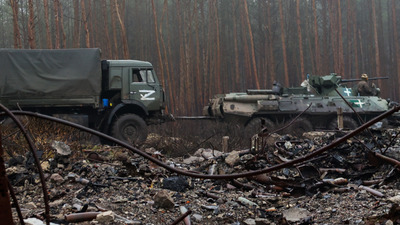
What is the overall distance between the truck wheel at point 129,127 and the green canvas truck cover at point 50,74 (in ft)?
3.19

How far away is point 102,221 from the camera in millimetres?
4055

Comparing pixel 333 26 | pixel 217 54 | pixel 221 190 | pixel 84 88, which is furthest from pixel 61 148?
pixel 333 26

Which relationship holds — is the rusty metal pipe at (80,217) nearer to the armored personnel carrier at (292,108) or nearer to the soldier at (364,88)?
the armored personnel carrier at (292,108)

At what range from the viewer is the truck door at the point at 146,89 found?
12516mm

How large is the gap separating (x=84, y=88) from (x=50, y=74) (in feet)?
3.42

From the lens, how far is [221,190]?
19.7 ft

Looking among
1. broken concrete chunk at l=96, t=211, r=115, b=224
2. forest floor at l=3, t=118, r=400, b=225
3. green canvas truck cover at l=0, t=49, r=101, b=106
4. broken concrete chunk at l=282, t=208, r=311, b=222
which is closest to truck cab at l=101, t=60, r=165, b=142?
green canvas truck cover at l=0, t=49, r=101, b=106

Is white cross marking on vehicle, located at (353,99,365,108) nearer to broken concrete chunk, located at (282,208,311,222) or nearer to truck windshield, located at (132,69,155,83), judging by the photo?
truck windshield, located at (132,69,155,83)

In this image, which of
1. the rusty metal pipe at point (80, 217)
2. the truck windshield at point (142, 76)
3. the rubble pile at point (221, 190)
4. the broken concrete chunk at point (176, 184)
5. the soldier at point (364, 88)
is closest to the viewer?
the rusty metal pipe at point (80, 217)

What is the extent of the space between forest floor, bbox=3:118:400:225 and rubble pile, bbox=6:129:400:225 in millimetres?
12

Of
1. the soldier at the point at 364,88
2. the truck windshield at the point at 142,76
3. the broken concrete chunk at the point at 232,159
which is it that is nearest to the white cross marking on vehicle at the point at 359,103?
the soldier at the point at 364,88

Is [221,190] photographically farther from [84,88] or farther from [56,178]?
[84,88]

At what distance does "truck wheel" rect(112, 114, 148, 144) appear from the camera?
39.9 feet

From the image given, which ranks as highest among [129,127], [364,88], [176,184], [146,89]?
[146,89]
